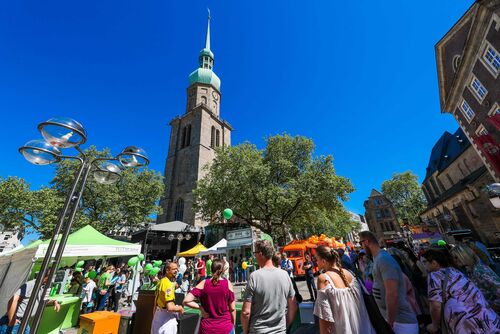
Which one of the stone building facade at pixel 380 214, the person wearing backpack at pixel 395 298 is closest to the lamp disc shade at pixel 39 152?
the person wearing backpack at pixel 395 298

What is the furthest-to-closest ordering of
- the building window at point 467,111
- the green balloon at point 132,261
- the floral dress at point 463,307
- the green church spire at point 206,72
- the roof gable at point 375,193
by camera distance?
the roof gable at point 375,193 < the green church spire at point 206,72 < the building window at point 467,111 < the green balloon at point 132,261 < the floral dress at point 463,307

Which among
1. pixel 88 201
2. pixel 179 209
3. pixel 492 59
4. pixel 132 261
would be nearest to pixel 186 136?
pixel 179 209

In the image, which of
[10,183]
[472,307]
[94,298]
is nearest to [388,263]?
[472,307]

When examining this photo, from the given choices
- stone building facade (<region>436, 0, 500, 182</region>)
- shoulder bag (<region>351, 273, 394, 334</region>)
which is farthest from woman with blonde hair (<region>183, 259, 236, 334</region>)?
stone building facade (<region>436, 0, 500, 182</region>)

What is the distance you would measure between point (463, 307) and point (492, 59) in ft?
63.0

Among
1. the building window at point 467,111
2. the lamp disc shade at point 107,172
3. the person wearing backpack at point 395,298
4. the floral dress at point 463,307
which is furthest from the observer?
the building window at point 467,111

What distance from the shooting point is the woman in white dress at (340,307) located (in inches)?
80.3

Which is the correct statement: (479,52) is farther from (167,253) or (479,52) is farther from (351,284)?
(167,253)

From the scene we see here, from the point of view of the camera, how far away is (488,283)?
10.6 feet

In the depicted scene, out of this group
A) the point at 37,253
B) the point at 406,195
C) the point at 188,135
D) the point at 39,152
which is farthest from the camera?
the point at 406,195

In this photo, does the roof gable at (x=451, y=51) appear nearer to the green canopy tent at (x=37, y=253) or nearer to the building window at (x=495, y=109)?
the building window at (x=495, y=109)

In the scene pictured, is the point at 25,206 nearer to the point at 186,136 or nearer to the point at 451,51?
the point at 186,136

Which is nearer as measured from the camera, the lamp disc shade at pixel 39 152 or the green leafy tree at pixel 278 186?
the lamp disc shade at pixel 39 152

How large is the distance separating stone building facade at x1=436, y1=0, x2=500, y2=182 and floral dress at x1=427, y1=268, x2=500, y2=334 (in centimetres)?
1166
